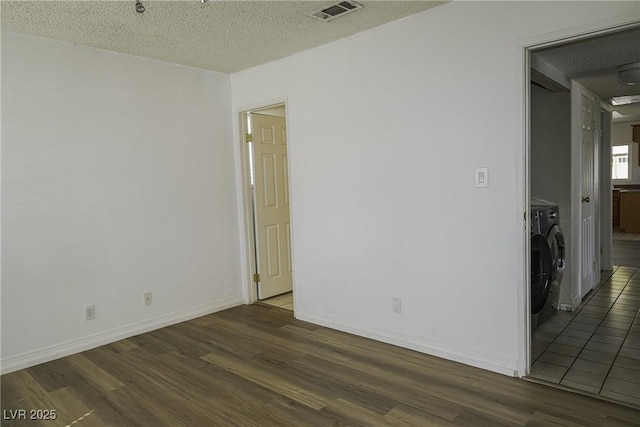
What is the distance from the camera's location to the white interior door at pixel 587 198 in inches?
161

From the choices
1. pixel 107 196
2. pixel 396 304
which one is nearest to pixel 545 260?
pixel 396 304

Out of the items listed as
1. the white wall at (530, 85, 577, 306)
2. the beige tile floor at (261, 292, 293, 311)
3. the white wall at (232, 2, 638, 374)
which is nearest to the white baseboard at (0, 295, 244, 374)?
the beige tile floor at (261, 292, 293, 311)

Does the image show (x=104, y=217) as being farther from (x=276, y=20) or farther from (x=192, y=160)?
(x=276, y=20)

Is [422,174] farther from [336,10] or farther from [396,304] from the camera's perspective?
[336,10]

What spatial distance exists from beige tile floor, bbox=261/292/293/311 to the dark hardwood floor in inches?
34.8

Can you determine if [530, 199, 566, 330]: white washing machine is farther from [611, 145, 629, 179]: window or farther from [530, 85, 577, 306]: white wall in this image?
[611, 145, 629, 179]: window

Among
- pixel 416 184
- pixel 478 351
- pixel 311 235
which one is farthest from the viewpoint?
pixel 311 235

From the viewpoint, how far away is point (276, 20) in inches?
115

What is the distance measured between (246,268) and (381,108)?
2.18 meters

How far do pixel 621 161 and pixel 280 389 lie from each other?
32.5ft

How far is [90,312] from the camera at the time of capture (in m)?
3.40

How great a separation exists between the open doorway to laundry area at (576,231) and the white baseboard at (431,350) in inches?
7.1

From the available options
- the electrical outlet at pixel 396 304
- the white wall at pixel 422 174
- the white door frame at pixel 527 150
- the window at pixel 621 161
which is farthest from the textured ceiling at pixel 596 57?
the window at pixel 621 161

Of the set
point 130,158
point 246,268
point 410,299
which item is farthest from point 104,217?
point 410,299
